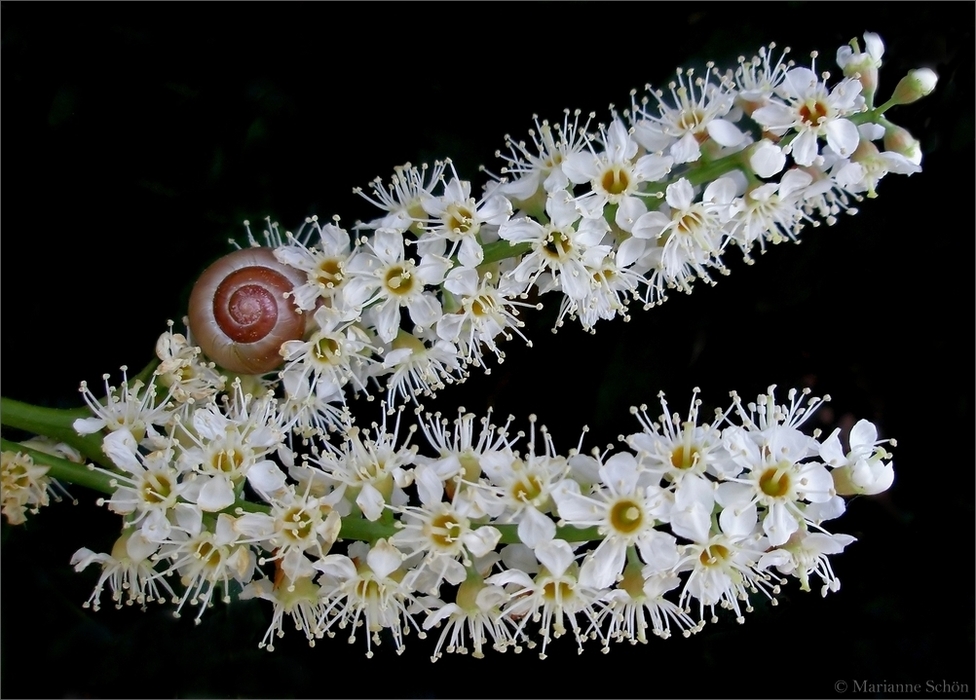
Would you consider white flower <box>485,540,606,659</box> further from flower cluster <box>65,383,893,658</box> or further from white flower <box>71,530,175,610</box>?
white flower <box>71,530,175,610</box>

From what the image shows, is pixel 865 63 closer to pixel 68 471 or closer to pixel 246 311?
pixel 246 311

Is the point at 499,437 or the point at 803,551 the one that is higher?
the point at 499,437

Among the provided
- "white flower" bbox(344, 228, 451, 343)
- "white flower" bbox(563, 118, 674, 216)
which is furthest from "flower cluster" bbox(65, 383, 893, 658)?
"white flower" bbox(563, 118, 674, 216)

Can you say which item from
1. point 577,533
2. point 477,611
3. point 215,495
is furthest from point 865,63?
point 215,495

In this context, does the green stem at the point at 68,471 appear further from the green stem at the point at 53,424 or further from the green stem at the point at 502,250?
the green stem at the point at 502,250

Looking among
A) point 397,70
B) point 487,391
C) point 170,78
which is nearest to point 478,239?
point 487,391

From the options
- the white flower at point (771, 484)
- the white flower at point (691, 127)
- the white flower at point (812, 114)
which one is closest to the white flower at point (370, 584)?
the white flower at point (771, 484)
